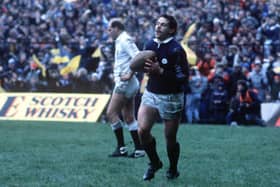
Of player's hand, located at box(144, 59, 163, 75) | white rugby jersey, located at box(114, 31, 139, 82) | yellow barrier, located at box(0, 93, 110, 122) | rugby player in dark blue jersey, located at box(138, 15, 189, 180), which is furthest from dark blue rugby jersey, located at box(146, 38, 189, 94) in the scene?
yellow barrier, located at box(0, 93, 110, 122)

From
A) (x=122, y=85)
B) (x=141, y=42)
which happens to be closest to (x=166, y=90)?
(x=122, y=85)

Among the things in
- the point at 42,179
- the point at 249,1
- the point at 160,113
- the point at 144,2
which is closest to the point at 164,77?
the point at 160,113

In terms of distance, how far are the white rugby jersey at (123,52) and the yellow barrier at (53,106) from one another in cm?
883

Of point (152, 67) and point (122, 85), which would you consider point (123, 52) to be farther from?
point (152, 67)

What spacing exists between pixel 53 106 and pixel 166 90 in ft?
41.5

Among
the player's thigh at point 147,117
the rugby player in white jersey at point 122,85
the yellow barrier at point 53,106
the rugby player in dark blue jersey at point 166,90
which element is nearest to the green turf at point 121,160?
the rugby player in dark blue jersey at point 166,90

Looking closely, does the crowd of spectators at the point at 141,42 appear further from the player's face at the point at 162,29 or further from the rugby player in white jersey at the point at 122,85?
the player's face at the point at 162,29

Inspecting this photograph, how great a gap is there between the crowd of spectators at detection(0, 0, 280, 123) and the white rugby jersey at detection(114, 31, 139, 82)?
30.1ft

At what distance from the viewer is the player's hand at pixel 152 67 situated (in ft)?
25.9

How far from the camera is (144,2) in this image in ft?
86.3

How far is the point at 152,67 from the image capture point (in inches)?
310

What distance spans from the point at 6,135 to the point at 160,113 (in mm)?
6669

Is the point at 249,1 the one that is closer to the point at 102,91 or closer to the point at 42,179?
the point at 102,91

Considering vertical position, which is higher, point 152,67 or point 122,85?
point 152,67
